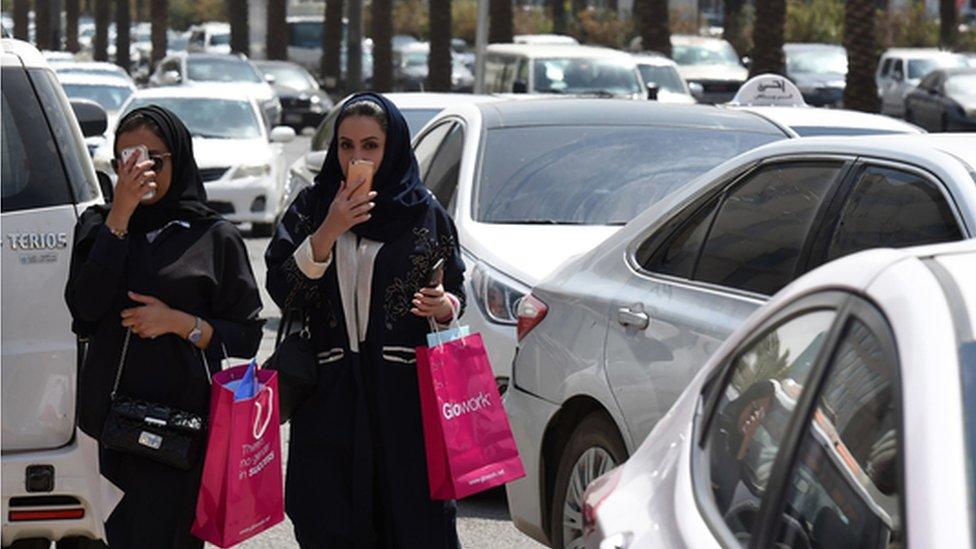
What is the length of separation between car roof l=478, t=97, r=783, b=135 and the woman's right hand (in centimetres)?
441

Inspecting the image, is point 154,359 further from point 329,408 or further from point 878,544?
point 878,544

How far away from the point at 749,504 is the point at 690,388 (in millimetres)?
622

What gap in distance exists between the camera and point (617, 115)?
9.73 m

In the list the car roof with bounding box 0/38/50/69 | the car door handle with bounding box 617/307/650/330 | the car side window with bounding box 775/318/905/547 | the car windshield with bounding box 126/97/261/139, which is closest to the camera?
the car side window with bounding box 775/318/905/547

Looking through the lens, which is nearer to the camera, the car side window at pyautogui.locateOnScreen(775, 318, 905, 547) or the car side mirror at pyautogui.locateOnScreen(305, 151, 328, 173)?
the car side window at pyautogui.locateOnScreen(775, 318, 905, 547)

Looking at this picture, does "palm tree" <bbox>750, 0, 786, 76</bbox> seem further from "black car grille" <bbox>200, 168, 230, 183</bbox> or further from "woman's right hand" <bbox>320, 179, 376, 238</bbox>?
"woman's right hand" <bbox>320, 179, 376, 238</bbox>

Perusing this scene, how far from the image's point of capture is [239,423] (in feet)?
16.8

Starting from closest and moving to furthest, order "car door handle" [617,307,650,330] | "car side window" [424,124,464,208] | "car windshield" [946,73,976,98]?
1. "car door handle" [617,307,650,330]
2. "car side window" [424,124,464,208]
3. "car windshield" [946,73,976,98]

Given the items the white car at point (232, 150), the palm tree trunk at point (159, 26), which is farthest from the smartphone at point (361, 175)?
the palm tree trunk at point (159, 26)

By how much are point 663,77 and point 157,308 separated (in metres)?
23.0

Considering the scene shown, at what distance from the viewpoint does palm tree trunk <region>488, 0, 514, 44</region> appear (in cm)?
4278

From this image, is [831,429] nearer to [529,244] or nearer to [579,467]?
[579,467]

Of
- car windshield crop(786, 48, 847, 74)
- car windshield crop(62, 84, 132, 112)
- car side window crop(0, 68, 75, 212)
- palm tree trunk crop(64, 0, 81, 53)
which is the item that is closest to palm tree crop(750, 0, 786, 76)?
car windshield crop(786, 48, 847, 74)

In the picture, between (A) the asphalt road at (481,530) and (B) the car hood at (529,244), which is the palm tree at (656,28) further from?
(A) the asphalt road at (481,530)
